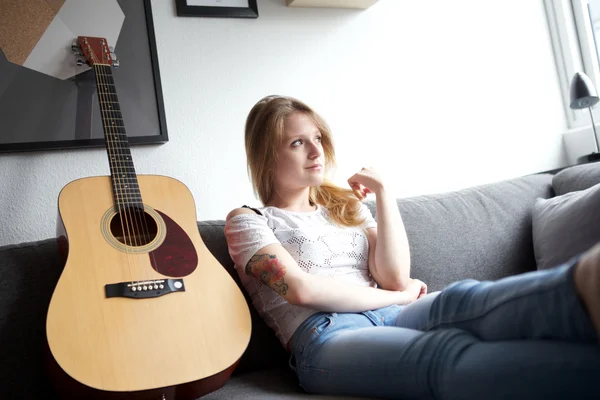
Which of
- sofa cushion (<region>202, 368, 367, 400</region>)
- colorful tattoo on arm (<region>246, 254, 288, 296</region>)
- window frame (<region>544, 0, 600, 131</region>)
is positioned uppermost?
window frame (<region>544, 0, 600, 131</region>)

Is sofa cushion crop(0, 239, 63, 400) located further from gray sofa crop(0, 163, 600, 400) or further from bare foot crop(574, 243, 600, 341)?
bare foot crop(574, 243, 600, 341)

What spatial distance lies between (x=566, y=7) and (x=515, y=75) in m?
0.39

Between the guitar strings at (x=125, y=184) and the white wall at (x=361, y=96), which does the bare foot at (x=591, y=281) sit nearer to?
the guitar strings at (x=125, y=184)

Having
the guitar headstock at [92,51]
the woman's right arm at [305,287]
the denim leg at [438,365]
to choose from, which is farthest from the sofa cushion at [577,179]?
the guitar headstock at [92,51]

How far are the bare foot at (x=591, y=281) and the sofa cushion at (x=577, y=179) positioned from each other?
123cm

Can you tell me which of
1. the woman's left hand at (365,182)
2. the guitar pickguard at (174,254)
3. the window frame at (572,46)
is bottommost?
the guitar pickguard at (174,254)

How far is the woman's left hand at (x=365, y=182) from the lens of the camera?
5.18ft

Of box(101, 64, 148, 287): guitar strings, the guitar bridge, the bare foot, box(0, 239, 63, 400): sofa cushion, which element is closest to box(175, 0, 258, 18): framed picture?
box(101, 64, 148, 287): guitar strings

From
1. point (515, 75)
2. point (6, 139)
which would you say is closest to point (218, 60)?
point (6, 139)

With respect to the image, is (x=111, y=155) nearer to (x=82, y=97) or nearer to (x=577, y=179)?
(x=82, y=97)

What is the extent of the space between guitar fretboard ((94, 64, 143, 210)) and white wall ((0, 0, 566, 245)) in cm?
24

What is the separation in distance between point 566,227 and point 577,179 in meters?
0.32

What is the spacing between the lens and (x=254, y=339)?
4.87 ft

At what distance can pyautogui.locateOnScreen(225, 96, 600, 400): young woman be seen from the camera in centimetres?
75
